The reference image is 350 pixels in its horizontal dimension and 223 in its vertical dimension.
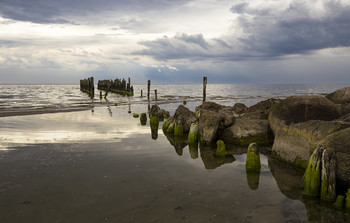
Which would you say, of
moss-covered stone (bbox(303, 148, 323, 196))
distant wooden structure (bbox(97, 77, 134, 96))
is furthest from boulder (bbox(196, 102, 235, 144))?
distant wooden structure (bbox(97, 77, 134, 96))

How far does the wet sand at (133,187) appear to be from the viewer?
5.38 meters

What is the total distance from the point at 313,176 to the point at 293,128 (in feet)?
9.68

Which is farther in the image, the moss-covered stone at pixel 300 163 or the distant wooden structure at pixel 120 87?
the distant wooden structure at pixel 120 87

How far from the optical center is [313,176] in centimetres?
607

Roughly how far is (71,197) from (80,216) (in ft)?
3.33

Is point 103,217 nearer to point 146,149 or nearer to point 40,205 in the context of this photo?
point 40,205

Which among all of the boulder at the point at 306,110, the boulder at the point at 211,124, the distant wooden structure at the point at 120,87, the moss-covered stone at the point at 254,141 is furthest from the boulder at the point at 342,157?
the distant wooden structure at the point at 120,87

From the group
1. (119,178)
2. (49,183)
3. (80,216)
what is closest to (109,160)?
(119,178)

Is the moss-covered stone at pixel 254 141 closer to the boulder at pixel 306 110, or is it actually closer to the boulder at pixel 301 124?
the boulder at pixel 301 124

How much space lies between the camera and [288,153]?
892 cm

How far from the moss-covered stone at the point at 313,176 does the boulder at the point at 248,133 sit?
17.4 ft

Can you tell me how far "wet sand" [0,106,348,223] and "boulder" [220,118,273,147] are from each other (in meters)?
1.49

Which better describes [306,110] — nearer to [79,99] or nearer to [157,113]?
[157,113]

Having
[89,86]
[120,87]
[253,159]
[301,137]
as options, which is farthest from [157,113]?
[120,87]
